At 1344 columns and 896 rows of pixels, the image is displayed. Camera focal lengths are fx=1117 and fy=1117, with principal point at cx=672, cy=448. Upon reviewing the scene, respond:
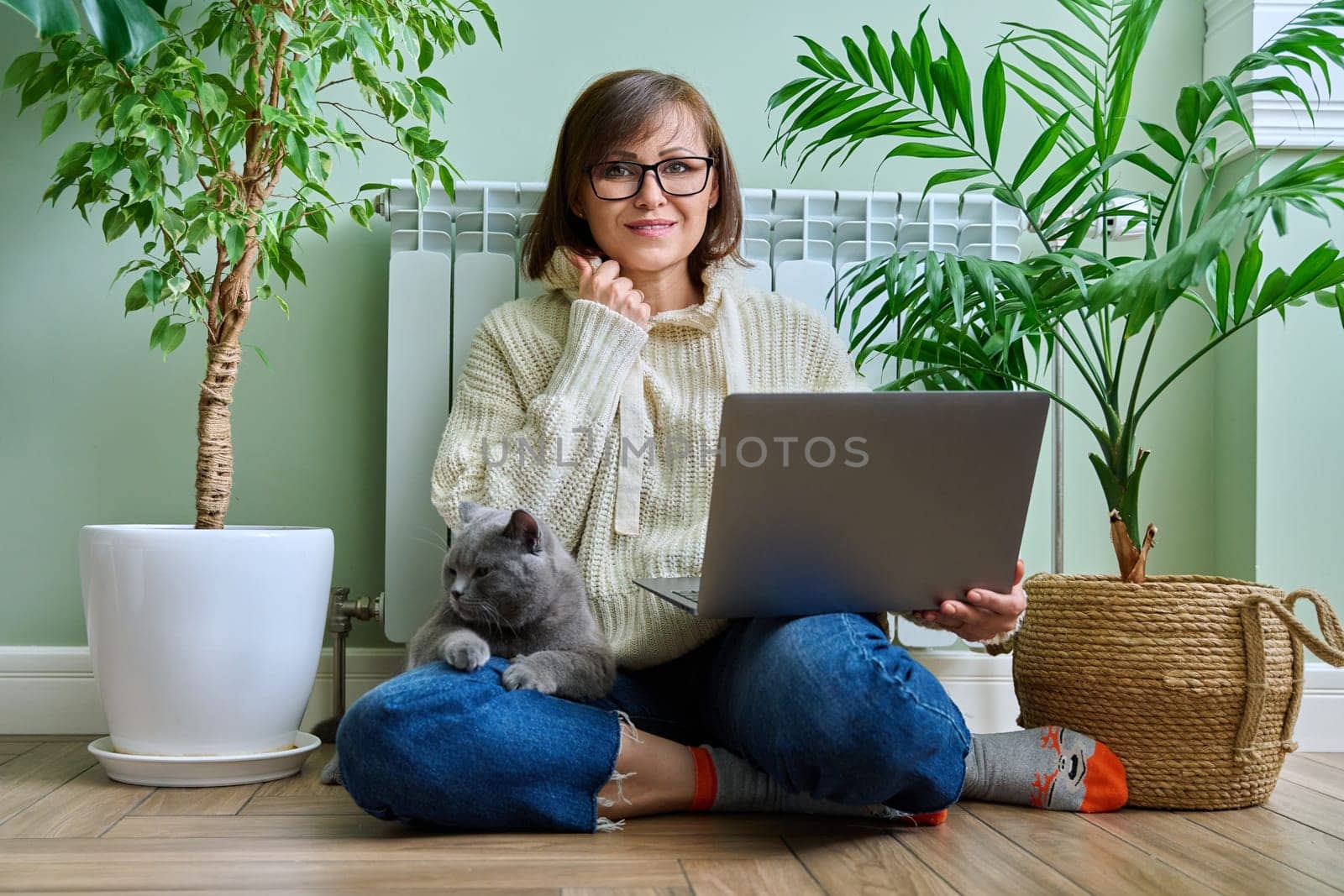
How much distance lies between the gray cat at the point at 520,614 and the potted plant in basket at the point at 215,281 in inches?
11.2

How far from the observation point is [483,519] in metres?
1.32

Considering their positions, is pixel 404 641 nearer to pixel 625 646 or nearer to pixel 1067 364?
pixel 625 646

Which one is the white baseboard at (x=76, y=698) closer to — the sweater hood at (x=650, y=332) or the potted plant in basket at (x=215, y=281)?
the potted plant in basket at (x=215, y=281)

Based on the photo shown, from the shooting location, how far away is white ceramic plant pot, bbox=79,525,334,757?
4.69ft

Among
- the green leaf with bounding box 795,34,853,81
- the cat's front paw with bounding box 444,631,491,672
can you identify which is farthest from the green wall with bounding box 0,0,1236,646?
the cat's front paw with bounding box 444,631,491,672

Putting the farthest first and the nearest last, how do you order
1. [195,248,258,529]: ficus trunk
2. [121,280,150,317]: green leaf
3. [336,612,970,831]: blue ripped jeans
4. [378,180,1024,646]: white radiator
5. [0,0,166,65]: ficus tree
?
1. [378,180,1024,646]: white radiator
2. [195,248,258,529]: ficus trunk
3. [121,280,150,317]: green leaf
4. [336,612,970,831]: blue ripped jeans
5. [0,0,166,65]: ficus tree

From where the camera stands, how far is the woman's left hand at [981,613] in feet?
3.89

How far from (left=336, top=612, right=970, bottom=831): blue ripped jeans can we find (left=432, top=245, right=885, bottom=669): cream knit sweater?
0.67 feet

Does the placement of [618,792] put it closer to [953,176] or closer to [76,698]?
[953,176]

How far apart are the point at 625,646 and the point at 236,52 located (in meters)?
0.93

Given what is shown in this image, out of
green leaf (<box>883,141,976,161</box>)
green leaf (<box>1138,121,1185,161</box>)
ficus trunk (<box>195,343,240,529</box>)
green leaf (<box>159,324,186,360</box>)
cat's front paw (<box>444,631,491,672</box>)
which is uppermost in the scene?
green leaf (<box>883,141,976,161</box>)

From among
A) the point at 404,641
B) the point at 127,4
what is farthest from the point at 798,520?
the point at 404,641

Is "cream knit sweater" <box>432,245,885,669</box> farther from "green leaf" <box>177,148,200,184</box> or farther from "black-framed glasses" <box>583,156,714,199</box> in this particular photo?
"green leaf" <box>177,148,200,184</box>

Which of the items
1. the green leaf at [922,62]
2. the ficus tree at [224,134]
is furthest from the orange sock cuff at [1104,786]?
the ficus tree at [224,134]
